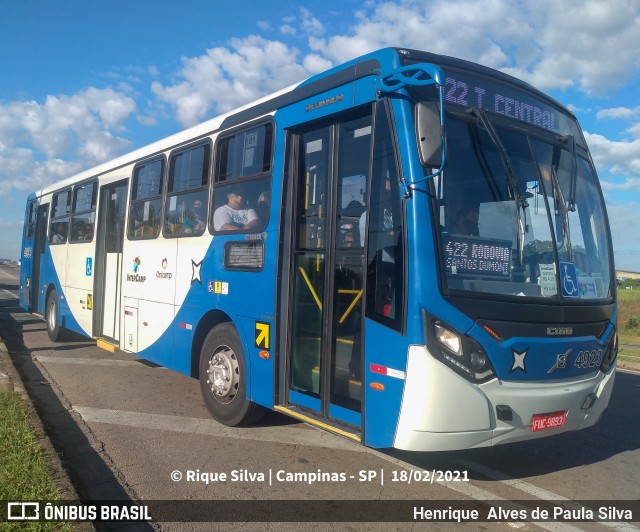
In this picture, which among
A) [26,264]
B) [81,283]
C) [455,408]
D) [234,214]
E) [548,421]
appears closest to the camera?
[455,408]

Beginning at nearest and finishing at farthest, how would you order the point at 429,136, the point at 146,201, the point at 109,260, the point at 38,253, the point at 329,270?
1. the point at 429,136
2. the point at 329,270
3. the point at 146,201
4. the point at 109,260
5. the point at 38,253

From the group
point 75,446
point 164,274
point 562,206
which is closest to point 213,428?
point 75,446

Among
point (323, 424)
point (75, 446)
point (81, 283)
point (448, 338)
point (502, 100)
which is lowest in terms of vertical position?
point (75, 446)

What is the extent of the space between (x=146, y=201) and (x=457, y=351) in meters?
5.52

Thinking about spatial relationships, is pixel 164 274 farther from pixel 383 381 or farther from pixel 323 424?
pixel 383 381

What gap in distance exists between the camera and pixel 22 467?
4.57 meters

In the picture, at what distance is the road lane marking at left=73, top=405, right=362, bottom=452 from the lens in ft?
19.4

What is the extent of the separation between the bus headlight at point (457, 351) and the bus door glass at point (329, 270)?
0.73 meters

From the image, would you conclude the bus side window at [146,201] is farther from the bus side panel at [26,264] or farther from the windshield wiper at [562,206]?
the bus side panel at [26,264]

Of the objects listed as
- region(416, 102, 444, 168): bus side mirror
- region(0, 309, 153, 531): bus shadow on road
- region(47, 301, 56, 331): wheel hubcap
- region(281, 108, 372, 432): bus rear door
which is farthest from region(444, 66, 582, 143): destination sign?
region(47, 301, 56, 331): wheel hubcap

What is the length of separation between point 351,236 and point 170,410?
141 inches

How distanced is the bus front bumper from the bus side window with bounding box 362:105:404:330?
1.42 ft

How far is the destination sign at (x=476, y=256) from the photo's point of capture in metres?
4.27

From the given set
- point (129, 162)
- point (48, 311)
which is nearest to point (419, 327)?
point (129, 162)
